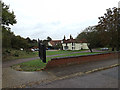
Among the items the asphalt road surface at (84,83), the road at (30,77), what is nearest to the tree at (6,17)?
the road at (30,77)

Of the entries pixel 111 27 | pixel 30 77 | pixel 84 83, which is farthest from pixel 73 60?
pixel 111 27

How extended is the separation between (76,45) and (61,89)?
1686 inches

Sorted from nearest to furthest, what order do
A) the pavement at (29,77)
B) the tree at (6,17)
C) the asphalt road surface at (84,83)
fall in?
the asphalt road surface at (84,83), the pavement at (29,77), the tree at (6,17)

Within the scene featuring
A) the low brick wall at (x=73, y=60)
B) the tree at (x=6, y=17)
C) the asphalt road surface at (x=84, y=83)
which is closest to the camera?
the asphalt road surface at (x=84, y=83)

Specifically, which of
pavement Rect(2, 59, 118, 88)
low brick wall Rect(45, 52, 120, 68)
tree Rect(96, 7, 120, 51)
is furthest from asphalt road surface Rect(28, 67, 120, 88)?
tree Rect(96, 7, 120, 51)

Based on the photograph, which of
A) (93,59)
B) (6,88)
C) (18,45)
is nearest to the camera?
(6,88)

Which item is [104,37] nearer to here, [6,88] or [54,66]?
[54,66]

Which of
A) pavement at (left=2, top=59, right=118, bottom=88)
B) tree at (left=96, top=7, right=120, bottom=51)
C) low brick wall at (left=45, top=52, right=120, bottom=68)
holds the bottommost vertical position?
pavement at (left=2, top=59, right=118, bottom=88)

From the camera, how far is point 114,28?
15.5 metres

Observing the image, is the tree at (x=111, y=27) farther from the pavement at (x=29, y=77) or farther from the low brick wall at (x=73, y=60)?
the pavement at (x=29, y=77)

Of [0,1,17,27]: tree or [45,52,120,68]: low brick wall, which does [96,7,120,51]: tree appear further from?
[0,1,17,27]: tree

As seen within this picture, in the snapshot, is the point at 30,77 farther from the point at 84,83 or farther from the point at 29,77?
the point at 84,83

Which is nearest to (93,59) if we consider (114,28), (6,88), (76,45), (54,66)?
(54,66)

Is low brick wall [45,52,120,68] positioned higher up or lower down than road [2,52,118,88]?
higher up
